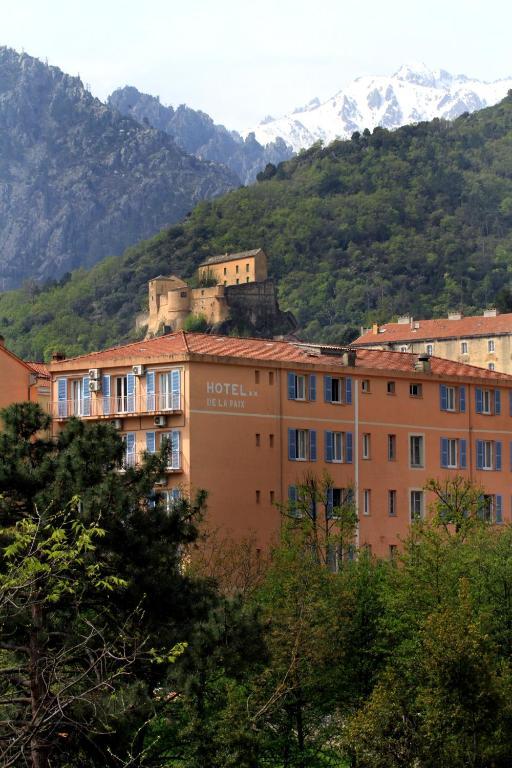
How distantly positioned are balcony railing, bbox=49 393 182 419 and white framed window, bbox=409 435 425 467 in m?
12.0

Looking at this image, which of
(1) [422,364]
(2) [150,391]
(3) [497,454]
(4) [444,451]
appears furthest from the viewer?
(3) [497,454]

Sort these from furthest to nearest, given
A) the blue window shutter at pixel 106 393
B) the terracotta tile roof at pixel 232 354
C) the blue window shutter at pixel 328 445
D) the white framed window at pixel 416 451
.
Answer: the white framed window at pixel 416 451
the blue window shutter at pixel 328 445
the blue window shutter at pixel 106 393
the terracotta tile roof at pixel 232 354

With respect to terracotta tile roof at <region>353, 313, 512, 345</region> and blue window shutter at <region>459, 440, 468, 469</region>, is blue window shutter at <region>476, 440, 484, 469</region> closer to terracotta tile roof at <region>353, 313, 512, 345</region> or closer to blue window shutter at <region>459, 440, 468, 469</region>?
blue window shutter at <region>459, 440, 468, 469</region>

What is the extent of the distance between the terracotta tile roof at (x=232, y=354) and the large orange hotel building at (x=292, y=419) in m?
0.10

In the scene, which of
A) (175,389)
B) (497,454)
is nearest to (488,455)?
(497,454)

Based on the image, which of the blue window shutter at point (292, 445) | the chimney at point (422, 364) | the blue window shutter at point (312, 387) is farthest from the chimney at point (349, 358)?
the blue window shutter at point (292, 445)

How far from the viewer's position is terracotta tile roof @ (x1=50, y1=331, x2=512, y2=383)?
74438 millimetres

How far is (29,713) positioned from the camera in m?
29.3

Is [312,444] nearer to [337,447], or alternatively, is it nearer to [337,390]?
[337,447]

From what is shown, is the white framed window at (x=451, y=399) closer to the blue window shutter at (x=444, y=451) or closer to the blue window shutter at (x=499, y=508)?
the blue window shutter at (x=444, y=451)

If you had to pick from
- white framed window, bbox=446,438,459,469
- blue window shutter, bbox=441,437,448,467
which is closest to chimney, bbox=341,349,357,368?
blue window shutter, bbox=441,437,448,467

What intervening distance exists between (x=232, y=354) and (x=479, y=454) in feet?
45.9

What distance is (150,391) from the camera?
2899 inches

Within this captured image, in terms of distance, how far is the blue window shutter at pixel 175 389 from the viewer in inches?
2840
